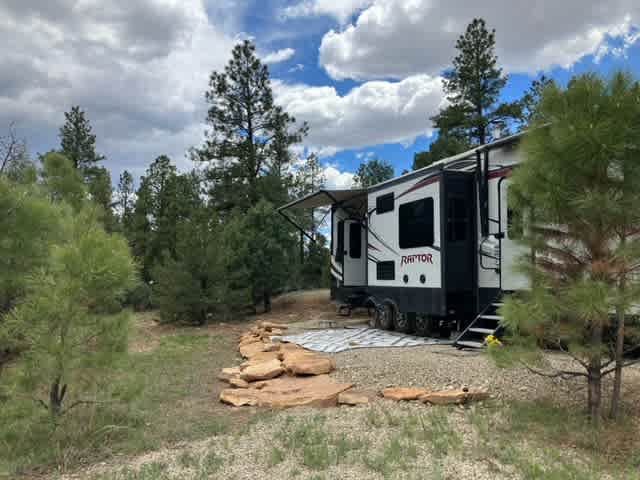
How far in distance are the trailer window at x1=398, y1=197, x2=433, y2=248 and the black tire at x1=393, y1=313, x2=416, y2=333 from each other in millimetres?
1192

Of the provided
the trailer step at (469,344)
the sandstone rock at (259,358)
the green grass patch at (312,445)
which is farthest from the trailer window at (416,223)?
the green grass patch at (312,445)

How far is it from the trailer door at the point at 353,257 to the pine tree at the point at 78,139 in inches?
556

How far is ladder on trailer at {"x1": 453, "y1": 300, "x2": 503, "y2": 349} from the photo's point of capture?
6.50 metres

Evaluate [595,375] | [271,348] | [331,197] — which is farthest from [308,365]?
[331,197]

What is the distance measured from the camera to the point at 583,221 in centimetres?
355

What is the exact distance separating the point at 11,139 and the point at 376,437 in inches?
247

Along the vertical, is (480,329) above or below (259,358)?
above

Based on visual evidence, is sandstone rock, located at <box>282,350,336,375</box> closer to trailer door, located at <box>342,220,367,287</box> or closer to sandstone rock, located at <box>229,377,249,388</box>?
sandstone rock, located at <box>229,377,249,388</box>

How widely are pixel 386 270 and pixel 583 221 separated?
5525 mm

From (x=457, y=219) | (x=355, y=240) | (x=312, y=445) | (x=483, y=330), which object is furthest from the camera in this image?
A: (x=355, y=240)

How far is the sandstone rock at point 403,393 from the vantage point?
4.48 meters

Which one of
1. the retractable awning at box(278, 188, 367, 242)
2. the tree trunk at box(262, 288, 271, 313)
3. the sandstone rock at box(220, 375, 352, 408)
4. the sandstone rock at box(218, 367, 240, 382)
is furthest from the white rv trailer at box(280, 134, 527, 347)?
the tree trunk at box(262, 288, 271, 313)

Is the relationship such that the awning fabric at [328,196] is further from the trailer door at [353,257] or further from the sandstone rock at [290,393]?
the sandstone rock at [290,393]

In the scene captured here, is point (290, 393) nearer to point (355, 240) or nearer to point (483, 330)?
point (483, 330)
